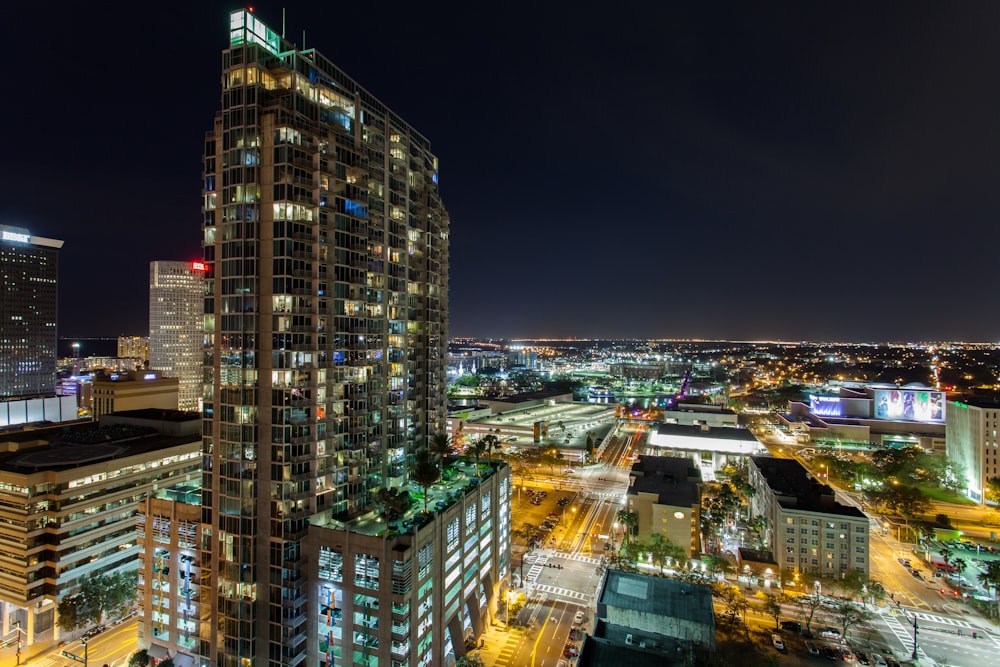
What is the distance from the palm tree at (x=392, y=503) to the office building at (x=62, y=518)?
4391 cm

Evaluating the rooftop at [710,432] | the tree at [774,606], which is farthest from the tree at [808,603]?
the rooftop at [710,432]

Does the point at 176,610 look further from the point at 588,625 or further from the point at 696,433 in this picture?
the point at 696,433

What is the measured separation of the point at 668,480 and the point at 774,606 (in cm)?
3815

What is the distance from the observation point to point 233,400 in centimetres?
5584

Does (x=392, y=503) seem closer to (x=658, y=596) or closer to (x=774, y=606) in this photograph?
(x=658, y=596)

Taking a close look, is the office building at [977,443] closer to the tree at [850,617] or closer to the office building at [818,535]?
the office building at [818,535]

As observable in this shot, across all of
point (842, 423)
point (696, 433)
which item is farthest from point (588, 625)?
point (842, 423)

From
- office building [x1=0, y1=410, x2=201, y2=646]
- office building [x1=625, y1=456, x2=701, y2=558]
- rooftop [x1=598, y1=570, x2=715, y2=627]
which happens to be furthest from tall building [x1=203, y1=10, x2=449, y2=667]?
office building [x1=625, y1=456, x2=701, y2=558]

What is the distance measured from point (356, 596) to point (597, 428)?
149089 mm

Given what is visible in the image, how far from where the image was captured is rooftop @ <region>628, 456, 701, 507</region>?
95.5 meters

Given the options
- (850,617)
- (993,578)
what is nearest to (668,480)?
(850,617)

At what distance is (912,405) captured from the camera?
183625mm

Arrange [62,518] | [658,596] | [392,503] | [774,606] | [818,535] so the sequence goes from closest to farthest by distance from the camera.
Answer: [392,503], [658,596], [774,606], [62,518], [818,535]

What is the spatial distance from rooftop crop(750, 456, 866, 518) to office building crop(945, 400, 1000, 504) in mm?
46003
